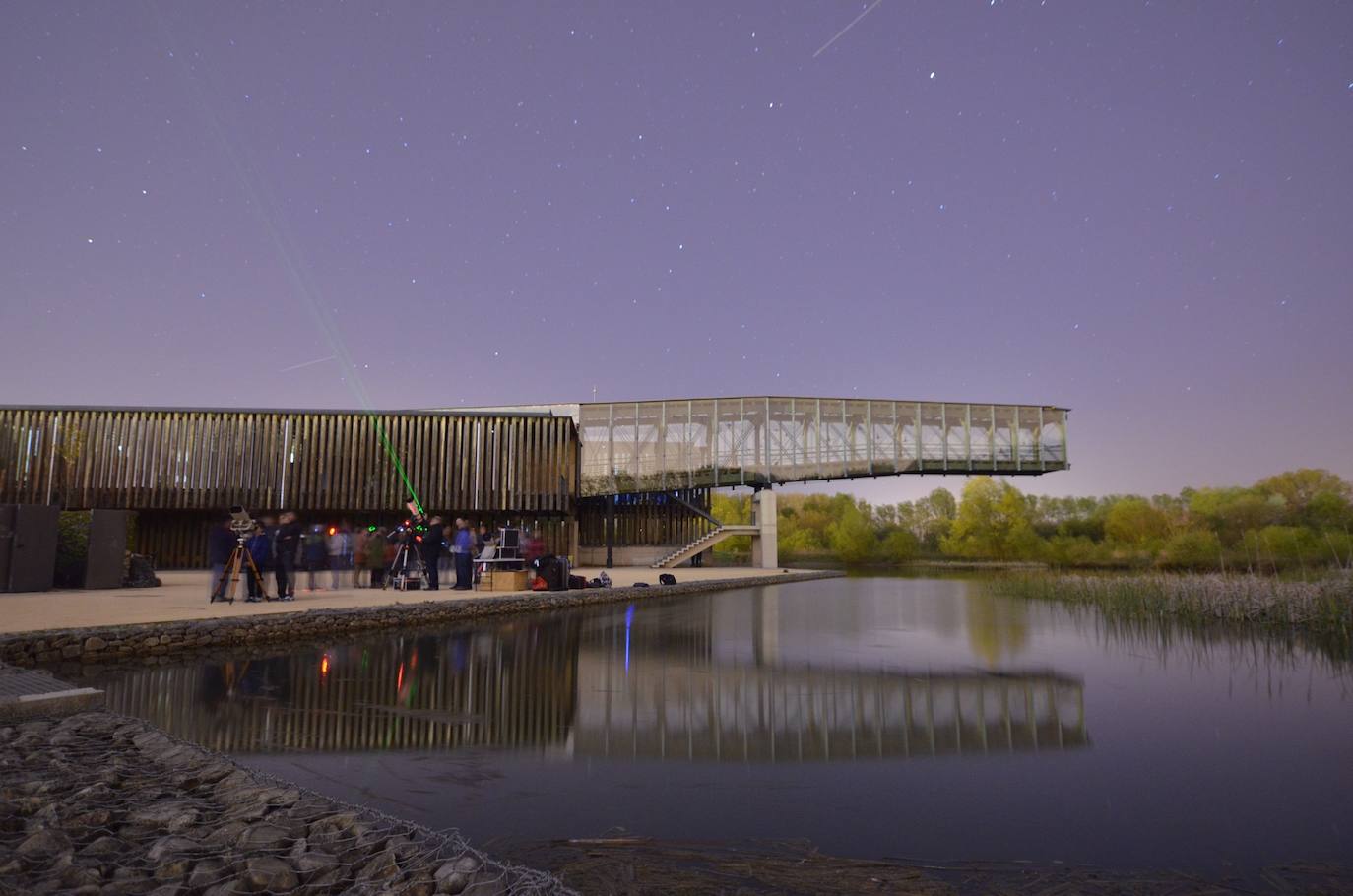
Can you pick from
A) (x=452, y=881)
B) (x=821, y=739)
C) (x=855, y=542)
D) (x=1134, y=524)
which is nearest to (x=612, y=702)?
(x=821, y=739)

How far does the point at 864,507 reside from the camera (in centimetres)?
8588

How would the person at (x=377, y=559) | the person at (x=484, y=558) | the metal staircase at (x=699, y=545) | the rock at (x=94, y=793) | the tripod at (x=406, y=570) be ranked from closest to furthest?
the rock at (x=94, y=793)
the tripod at (x=406, y=570)
the person at (x=377, y=559)
the person at (x=484, y=558)
the metal staircase at (x=699, y=545)

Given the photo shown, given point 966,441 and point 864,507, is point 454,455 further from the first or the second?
point 864,507

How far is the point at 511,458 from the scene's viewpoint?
110 ft

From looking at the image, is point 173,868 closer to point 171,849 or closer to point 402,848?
point 171,849

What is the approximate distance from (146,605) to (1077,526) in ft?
216

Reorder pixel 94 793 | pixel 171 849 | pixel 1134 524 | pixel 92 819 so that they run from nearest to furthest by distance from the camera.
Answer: pixel 171 849, pixel 92 819, pixel 94 793, pixel 1134 524

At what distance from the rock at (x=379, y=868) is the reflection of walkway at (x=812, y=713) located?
2.76m

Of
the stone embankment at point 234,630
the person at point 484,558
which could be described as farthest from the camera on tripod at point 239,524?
the person at point 484,558

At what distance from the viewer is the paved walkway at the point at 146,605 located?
10.2 meters

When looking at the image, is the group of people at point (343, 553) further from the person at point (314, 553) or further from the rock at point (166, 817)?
the rock at point (166, 817)

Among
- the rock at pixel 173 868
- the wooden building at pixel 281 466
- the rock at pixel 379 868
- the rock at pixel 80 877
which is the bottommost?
the rock at pixel 379 868

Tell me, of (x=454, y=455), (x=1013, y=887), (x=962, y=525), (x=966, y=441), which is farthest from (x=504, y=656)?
(x=962, y=525)

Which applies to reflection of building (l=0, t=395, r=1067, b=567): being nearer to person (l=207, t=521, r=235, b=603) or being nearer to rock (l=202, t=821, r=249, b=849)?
person (l=207, t=521, r=235, b=603)
